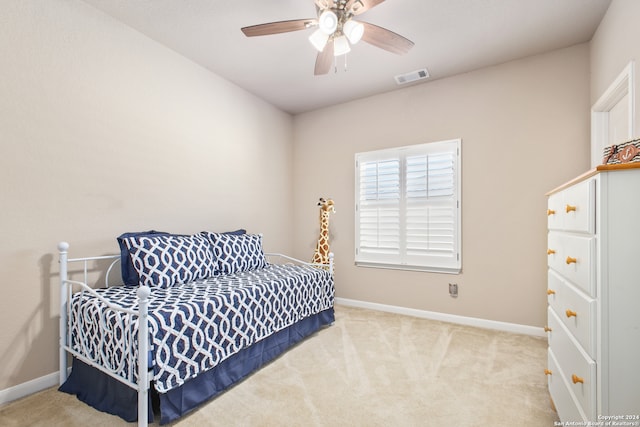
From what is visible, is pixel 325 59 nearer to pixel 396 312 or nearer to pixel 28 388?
pixel 396 312

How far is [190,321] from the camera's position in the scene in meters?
1.68

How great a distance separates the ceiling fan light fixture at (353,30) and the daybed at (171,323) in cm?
180

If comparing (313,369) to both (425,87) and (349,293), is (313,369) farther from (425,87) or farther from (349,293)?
(425,87)

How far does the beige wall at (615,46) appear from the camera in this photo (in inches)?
69.8

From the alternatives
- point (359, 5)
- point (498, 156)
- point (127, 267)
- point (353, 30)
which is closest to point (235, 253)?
point (127, 267)

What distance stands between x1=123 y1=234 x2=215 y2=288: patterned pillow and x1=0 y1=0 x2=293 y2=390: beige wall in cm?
33

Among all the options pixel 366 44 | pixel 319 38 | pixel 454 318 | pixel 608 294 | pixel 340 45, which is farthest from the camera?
pixel 454 318

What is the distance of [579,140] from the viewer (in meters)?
2.65

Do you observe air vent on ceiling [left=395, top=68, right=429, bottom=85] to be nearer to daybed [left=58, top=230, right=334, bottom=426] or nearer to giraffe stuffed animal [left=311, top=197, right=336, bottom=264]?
giraffe stuffed animal [left=311, top=197, right=336, bottom=264]

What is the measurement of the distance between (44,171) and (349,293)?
3121 millimetres

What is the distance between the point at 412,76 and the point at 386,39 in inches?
51.4

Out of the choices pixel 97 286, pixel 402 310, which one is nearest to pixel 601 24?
pixel 402 310

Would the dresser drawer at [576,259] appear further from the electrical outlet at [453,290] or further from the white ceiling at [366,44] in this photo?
the white ceiling at [366,44]

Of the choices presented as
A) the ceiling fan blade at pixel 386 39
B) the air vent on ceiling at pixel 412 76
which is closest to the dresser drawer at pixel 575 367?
the ceiling fan blade at pixel 386 39
